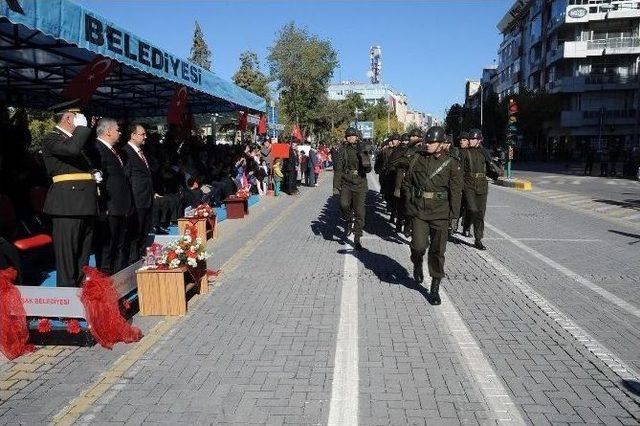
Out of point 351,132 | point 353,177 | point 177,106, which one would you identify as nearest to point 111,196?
point 353,177

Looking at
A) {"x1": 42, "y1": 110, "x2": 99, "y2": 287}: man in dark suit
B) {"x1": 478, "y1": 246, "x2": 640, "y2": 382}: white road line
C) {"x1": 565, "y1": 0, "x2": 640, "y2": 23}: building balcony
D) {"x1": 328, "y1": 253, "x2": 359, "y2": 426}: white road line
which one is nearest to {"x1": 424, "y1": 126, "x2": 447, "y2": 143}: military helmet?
{"x1": 328, "y1": 253, "x2": 359, "y2": 426}: white road line

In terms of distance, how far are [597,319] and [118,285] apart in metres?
5.04

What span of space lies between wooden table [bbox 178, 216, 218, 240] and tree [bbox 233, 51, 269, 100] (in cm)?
3372

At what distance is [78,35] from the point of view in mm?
5730

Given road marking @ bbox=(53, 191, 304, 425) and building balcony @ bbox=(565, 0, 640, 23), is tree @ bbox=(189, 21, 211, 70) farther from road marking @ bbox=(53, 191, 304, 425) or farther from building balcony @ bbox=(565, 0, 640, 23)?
road marking @ bbox=(53, 191, 304, 425)

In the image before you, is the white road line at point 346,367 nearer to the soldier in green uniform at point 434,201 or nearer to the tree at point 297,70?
the soldier in green uniform at point 434,201

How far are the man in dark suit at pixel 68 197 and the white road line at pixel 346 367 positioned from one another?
286cm

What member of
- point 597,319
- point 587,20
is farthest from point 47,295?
point 587,20

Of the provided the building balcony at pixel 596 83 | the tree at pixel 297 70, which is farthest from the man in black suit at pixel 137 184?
the building balcony at pixel 596 83

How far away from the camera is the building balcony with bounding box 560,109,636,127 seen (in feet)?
173

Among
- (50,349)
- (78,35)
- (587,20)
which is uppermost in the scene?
(587,20)

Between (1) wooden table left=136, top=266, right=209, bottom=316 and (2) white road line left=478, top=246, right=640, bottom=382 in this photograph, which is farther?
(1) wooden table left=136, top=266, right=209, bottom=316

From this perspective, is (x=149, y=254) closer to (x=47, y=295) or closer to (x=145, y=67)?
(x=47, y=295)

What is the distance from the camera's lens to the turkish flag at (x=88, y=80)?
7.47 metres
